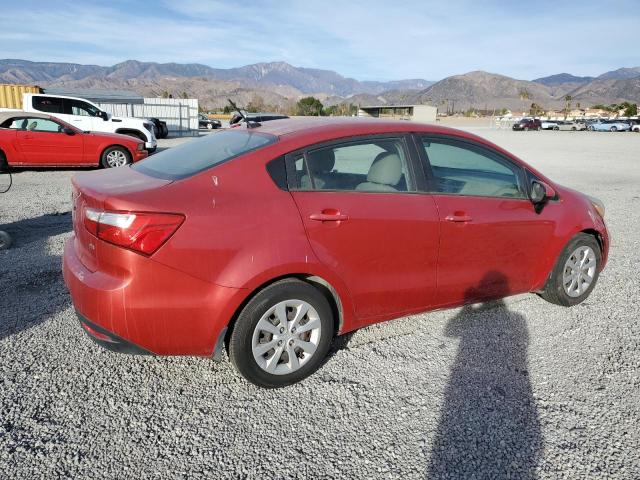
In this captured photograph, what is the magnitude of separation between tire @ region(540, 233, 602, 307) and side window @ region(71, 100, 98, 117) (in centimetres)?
1553

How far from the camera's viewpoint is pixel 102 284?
8.84 feet

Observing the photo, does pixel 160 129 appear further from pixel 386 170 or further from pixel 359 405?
pixel 359 405

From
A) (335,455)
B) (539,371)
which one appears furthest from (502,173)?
(335,455)

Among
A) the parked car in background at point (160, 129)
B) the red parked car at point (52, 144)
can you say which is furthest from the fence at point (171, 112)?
the red parked car at point (52, 144)

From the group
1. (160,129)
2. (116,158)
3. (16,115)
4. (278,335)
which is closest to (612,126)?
(160,129)

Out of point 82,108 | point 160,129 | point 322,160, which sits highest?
point 82,108

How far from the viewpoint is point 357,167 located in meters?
3.42

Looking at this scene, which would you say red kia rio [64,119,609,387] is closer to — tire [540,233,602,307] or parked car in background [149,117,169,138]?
tire [540,233,602,307]

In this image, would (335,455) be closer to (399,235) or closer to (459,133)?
(399,235)

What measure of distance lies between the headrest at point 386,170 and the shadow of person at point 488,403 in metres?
1.10

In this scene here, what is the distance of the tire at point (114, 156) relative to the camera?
1232 centimetres

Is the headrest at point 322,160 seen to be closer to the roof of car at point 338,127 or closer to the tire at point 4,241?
the roof of car at point 338,127

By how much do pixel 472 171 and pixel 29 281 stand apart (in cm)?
408

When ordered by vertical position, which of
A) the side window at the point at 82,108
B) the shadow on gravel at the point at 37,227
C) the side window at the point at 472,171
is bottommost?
the shadow on gravel at the point at 37,227
